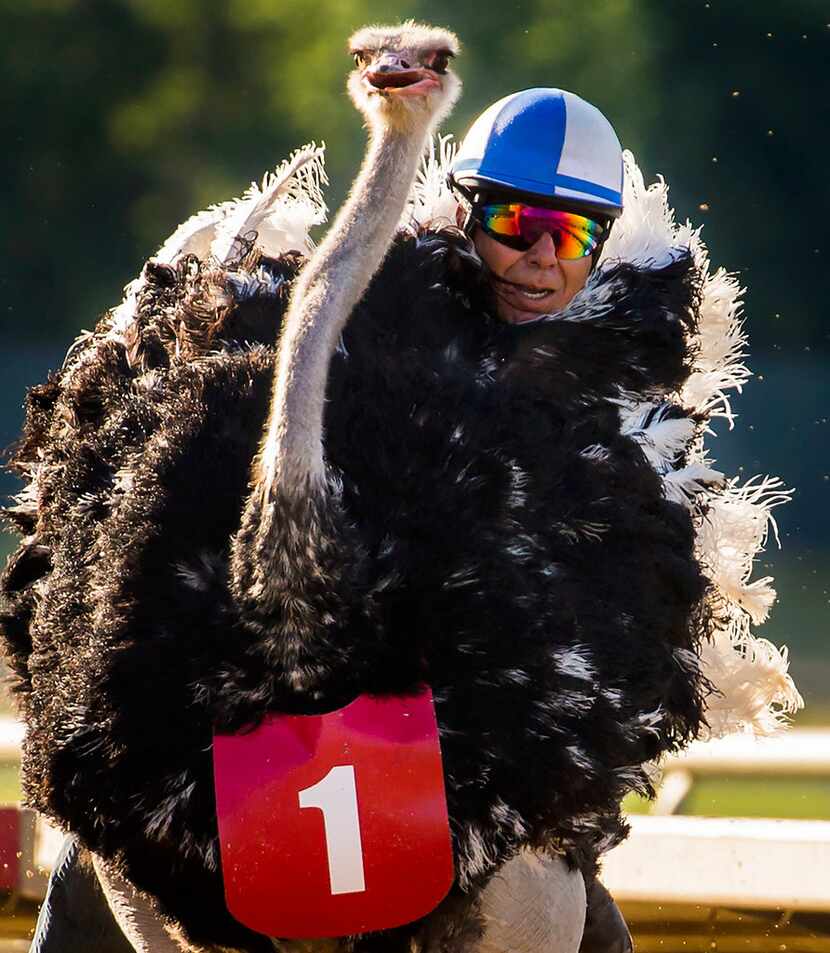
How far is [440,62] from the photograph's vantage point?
284cm

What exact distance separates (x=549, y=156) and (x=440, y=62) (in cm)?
73

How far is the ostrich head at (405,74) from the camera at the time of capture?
2793 millimetres

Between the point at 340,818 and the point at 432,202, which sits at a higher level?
the point at 432,202

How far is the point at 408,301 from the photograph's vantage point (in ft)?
10.8

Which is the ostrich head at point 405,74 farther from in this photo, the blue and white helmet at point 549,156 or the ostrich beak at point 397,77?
the blue and white helmet at point 549,156

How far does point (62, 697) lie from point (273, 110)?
17.3m

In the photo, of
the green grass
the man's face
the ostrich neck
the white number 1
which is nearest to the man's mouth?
the man's face

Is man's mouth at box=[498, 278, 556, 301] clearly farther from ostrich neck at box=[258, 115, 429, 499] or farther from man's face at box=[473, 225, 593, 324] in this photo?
ostrich neck at box=[258, 115, 429, 499]

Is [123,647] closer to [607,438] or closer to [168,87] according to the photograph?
[607,438]

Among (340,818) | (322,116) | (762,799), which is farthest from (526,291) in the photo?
(322,116)

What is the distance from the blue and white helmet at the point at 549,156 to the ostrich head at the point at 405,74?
2.28 ft

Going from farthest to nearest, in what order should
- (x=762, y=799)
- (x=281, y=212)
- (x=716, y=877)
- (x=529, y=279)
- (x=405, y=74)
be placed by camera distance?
(x=762, y=799) < (x=716, y=877) < (x=281, y=212) < (x=529, y=279) < (x=405, y=74)

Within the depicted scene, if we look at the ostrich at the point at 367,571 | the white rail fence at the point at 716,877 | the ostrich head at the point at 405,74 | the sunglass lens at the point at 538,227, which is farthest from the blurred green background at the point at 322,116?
the ostrich head at the point at 405,74

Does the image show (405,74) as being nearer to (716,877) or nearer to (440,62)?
(440,62)
